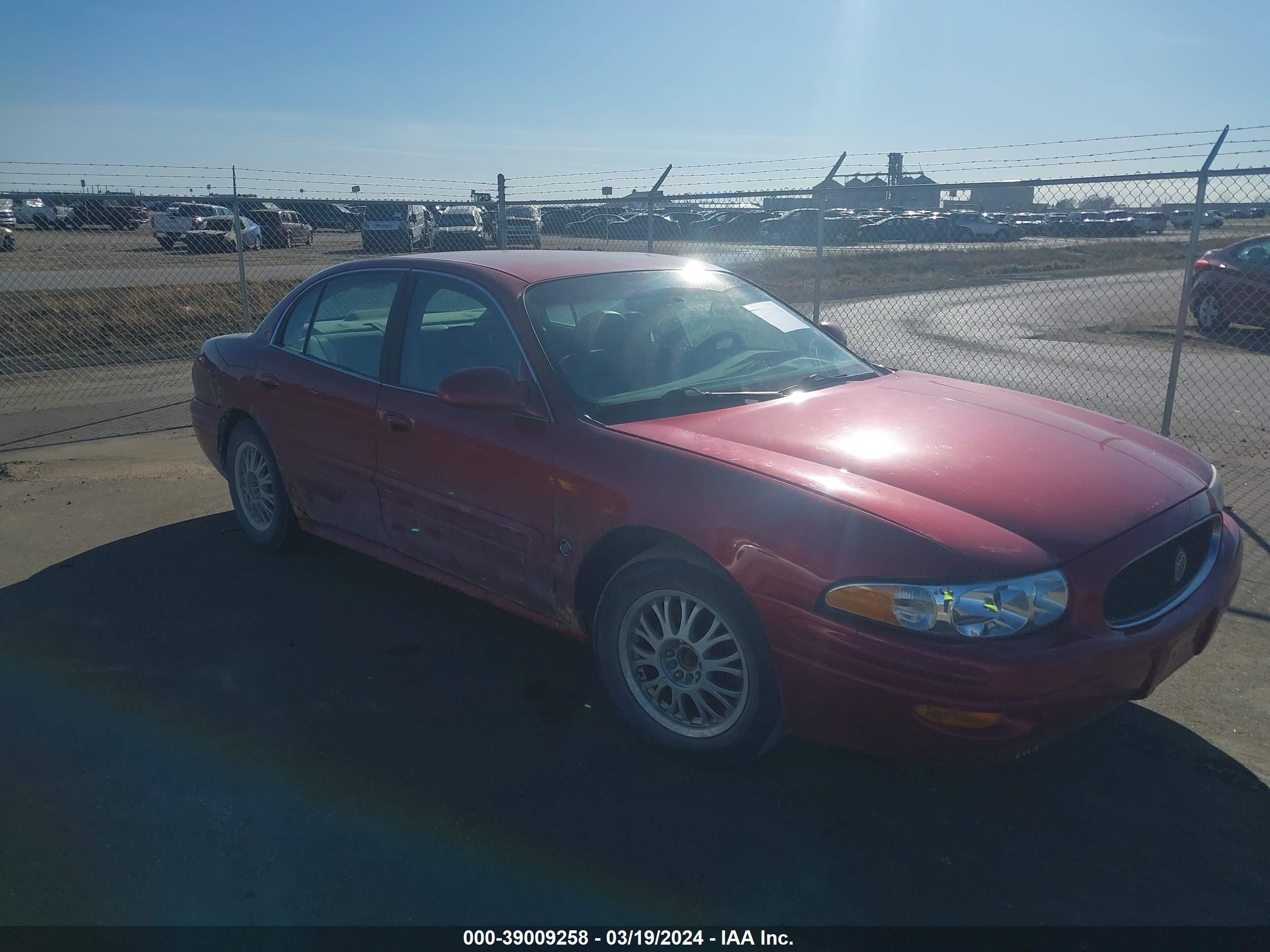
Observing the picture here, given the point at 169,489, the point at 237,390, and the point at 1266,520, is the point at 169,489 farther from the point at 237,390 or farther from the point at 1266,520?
the point at 1266,520

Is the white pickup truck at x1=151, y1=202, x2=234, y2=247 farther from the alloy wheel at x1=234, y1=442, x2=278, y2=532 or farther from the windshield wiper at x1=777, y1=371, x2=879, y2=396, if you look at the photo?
the windshield wiper at x1=777, y1=371, x2=879, y2=396

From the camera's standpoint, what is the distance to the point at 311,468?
4.96 meters

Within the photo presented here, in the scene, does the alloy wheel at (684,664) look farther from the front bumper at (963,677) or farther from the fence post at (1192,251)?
the fence post at (1192,251)

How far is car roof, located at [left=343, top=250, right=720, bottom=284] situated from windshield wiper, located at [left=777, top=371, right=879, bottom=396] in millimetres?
912

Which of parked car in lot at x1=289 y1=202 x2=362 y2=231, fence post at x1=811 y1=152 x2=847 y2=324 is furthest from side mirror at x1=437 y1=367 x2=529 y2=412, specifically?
parked car in lot at x1=289 y1=202 x2=362 y2=231

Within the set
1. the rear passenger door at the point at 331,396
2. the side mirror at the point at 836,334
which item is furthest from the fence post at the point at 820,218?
the rear passenger door at the point at 331,396

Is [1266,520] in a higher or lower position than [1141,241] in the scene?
lower

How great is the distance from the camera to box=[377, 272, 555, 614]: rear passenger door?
3.82m

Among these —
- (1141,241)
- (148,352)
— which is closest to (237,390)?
(148,352)

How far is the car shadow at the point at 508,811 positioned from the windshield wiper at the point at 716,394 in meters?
1.17

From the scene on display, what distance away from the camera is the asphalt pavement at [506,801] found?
2783mm

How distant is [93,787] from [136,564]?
7.59ft

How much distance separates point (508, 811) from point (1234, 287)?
43.0ft

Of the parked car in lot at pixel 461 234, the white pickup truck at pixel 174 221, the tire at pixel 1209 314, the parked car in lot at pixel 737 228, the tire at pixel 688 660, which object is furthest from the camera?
the white pickup truck at pixel 174 221
